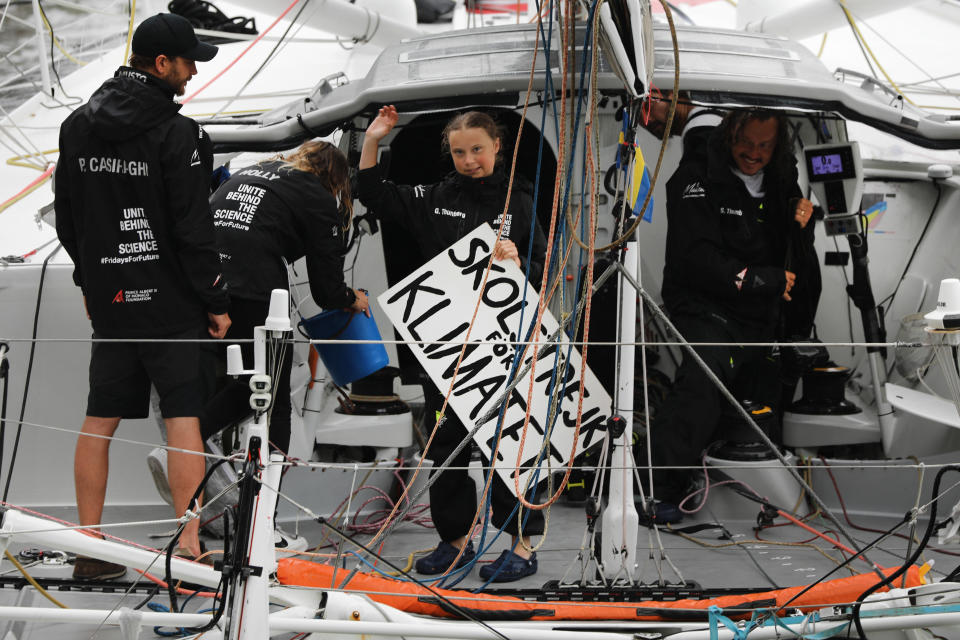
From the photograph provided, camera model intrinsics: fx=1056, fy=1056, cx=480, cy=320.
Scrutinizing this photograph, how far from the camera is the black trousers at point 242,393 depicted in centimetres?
372

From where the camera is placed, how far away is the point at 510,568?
339 cm

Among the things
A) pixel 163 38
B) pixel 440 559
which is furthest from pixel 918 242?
pixel 163 38

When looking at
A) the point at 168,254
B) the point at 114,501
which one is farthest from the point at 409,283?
the point at 114,501

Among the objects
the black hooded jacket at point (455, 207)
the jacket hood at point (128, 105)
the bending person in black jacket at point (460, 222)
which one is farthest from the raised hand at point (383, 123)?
the jacket hood at point (128, 105)

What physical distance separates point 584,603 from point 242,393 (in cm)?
158

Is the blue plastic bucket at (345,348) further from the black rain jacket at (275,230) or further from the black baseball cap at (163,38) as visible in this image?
the black baseball cap at (163,38)

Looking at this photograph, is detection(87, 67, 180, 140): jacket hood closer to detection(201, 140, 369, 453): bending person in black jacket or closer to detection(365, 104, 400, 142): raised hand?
detection(201, 140, 369, 453): bending person in black jacket

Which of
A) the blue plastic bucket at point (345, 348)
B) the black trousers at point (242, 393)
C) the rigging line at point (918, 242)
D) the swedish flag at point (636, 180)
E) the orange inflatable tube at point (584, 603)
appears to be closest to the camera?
the orange inflatable tube at point (584, 603)

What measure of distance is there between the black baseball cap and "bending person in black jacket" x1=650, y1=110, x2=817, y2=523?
2.10 m

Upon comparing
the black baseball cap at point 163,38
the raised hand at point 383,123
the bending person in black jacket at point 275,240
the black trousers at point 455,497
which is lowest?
the black trousers at point 455,497

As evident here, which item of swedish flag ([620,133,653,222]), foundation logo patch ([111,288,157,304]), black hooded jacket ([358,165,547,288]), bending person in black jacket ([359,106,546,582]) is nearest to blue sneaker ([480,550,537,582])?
bending person in black jacket ([359,106,546,582])

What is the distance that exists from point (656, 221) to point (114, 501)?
9.28ft

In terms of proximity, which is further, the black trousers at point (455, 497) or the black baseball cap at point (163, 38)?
the black trousers at point (455, 497)

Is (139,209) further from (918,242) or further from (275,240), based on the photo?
(918,242)
